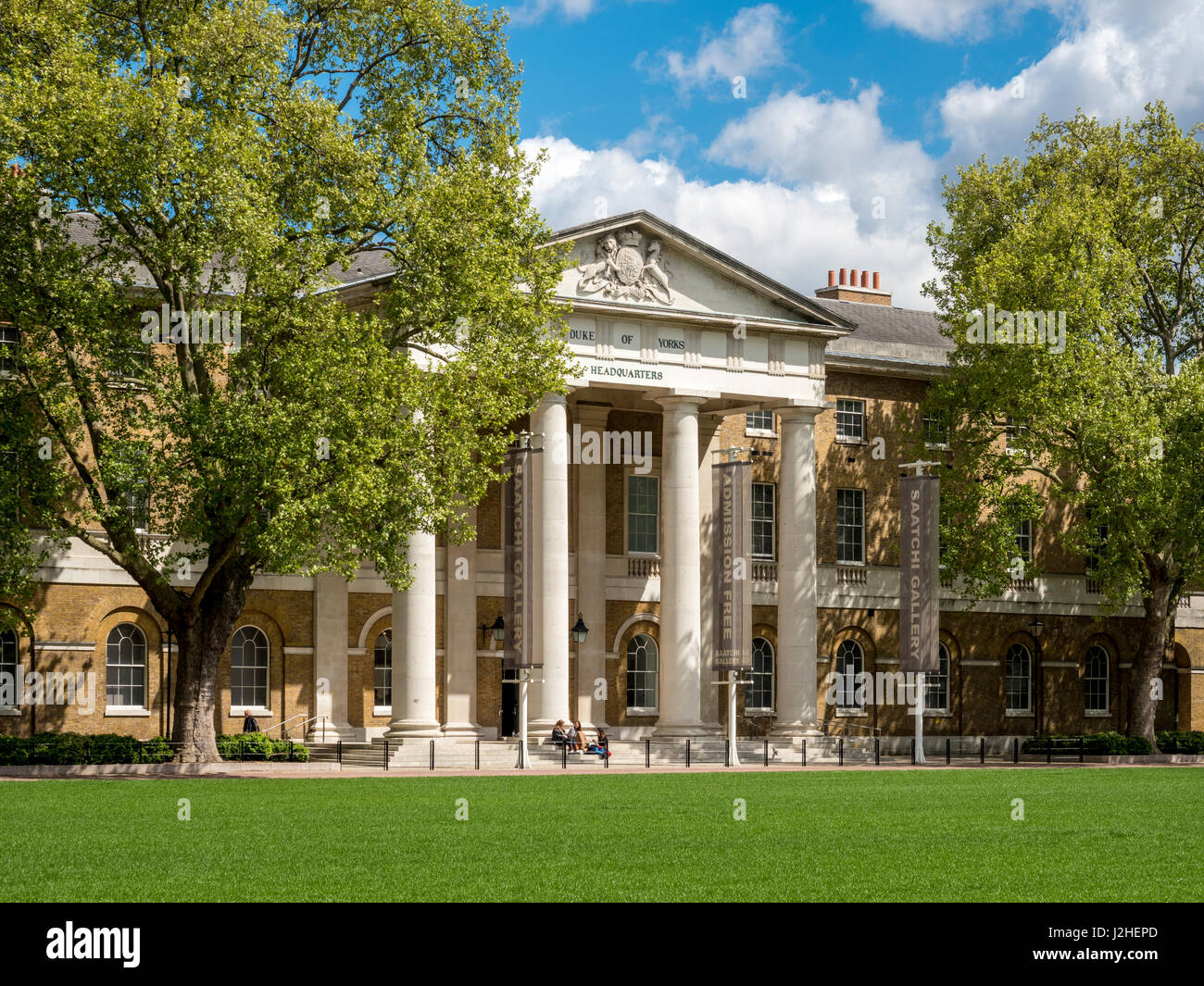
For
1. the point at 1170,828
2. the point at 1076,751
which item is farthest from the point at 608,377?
the point at 1170,828

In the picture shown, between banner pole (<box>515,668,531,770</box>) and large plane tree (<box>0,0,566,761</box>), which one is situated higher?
large plane tree (<box>0,0,566,761</box>)

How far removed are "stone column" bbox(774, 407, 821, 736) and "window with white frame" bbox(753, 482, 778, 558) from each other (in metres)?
4.22

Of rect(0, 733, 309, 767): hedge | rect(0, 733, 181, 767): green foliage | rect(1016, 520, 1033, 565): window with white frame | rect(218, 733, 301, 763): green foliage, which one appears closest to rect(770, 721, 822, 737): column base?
rect(1016, 520, 1033, 565): window with white frame

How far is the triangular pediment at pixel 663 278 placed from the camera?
45688 millimetres

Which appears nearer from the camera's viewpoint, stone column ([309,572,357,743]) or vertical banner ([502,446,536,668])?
vertical banner ([502,446,536,668])

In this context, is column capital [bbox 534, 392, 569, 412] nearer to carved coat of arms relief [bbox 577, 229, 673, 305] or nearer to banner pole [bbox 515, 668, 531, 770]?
carved coat of arms relief [bbox 577, 229, 673, 305]

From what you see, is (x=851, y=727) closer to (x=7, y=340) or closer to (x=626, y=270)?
(x=626, y=270)

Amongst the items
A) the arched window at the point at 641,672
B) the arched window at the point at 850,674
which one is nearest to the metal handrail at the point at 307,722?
the arched window at the point at 641,672

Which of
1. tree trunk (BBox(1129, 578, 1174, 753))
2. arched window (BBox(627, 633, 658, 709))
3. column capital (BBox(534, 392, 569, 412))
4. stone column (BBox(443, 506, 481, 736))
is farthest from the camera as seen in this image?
tree trunk (BBox(1129, 578, 1174, 753))

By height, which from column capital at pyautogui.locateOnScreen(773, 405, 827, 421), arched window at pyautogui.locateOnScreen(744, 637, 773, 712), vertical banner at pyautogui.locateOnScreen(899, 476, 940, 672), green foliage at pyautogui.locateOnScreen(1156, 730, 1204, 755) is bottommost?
green foliage at pyautogui.locateOnScreen(1156, 730, 1204, 755)

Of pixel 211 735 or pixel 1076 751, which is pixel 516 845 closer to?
pixel 211 735

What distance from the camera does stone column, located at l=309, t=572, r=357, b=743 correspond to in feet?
150

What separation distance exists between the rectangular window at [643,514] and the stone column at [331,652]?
31.1 ft

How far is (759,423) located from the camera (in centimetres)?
5409
